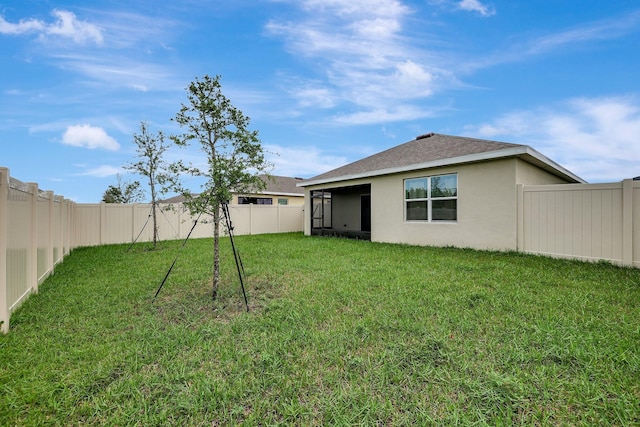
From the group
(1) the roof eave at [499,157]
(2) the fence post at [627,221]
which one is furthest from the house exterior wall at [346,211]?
(2) the fence post at [627,221]

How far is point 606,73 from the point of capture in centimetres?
784

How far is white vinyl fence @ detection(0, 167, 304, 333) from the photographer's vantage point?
3.52m

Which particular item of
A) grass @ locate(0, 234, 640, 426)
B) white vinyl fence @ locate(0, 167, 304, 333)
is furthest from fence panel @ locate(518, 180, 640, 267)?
white vinyl fence @ locate(0, 167, 304, 333)

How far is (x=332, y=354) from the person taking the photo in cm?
261

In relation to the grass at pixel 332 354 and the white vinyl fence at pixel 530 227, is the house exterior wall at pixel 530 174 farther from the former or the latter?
the grass at pixel 332 354

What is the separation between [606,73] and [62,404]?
40.7 feet

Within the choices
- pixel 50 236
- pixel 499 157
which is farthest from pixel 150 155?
pixel 499 157

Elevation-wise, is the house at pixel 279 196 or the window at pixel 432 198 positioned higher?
the house at pixel 279 196

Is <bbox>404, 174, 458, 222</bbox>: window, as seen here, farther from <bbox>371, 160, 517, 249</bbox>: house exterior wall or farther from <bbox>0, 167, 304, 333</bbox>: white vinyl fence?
<bbox>0, 167, 304, 333</bbox>: white vinyl fence

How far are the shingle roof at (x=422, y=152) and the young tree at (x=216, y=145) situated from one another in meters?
6.67

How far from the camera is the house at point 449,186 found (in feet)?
25.5

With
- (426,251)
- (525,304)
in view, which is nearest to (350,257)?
(426,251)

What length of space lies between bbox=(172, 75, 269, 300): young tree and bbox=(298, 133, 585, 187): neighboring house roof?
6387mm

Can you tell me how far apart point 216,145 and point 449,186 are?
7296 mm
